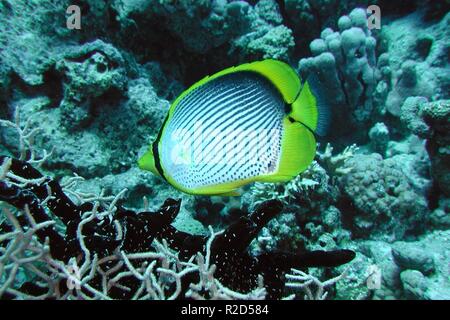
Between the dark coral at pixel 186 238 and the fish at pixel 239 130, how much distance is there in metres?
0.48

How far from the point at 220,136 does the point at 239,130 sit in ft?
0.29

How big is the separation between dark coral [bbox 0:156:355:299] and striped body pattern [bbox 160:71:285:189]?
1.67 feet

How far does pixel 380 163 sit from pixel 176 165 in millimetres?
2539

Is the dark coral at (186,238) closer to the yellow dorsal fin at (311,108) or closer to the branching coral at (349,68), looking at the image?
the yellow dorsal fin at (311,108)

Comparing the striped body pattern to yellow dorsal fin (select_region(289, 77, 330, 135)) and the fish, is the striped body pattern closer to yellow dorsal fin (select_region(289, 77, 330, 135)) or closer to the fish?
the fish

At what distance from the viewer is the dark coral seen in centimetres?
177

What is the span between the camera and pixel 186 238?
74.7 inches

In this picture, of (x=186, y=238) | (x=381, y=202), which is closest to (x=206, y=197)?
(x=186, y=238)

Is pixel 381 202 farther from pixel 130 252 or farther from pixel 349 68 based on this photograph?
pixel 130 252

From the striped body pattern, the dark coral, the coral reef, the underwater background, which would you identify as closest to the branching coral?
the underwater background

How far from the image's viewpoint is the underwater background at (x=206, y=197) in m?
1.70

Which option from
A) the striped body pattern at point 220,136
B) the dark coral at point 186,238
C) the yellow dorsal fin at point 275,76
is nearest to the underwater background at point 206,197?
the dark coral at point 186,238
